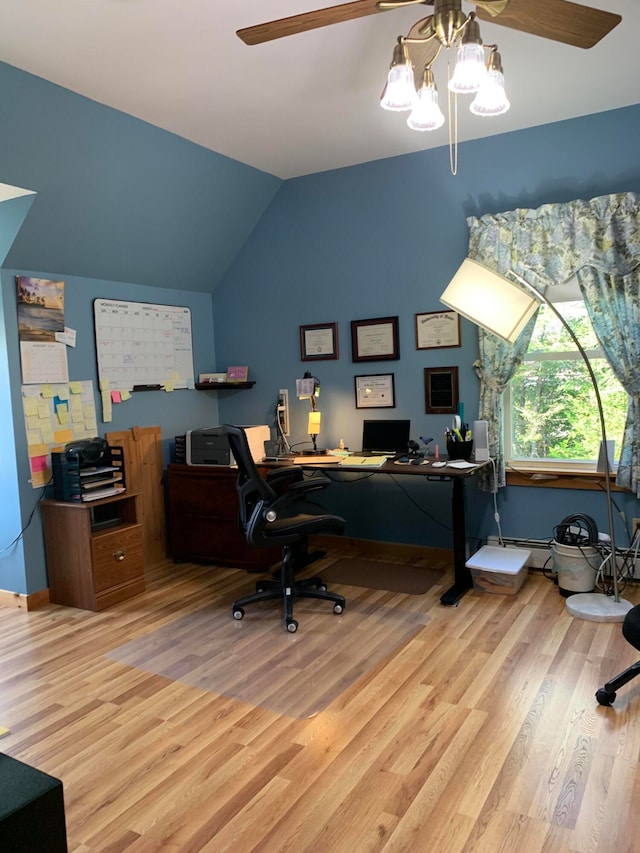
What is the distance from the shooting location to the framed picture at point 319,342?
4594 mm

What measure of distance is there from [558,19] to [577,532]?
2674 millimetres

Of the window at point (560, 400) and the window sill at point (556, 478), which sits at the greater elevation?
the window at point (560, 400)

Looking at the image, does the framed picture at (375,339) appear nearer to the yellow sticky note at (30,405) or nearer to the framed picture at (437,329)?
the framed picture at (437,329)

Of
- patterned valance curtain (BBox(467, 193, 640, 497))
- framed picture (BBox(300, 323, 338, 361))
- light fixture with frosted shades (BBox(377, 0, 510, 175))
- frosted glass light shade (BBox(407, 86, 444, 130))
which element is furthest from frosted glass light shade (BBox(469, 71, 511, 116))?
framed picture (BBox(300, 323, 338, 361))

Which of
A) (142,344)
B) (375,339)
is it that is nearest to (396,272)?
(375,339)

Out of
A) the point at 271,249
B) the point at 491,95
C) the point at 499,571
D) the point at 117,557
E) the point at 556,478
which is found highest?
the point at 271,249

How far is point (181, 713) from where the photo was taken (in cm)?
255

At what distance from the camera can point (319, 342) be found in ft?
15.3

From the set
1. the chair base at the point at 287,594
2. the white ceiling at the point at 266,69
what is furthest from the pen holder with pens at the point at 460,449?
the white ceiling at the point at 266,69

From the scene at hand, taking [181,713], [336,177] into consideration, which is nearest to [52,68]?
[336,177]

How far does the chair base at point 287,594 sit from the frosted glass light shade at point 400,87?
2.22 metres

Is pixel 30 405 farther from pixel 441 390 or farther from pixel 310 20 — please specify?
pixel 310 20

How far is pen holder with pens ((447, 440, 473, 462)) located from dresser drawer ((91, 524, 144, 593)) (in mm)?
1954

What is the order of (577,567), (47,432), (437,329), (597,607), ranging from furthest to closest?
1. (437,329)
2. (47,432)
3. (577,567)
4. (597,607)
